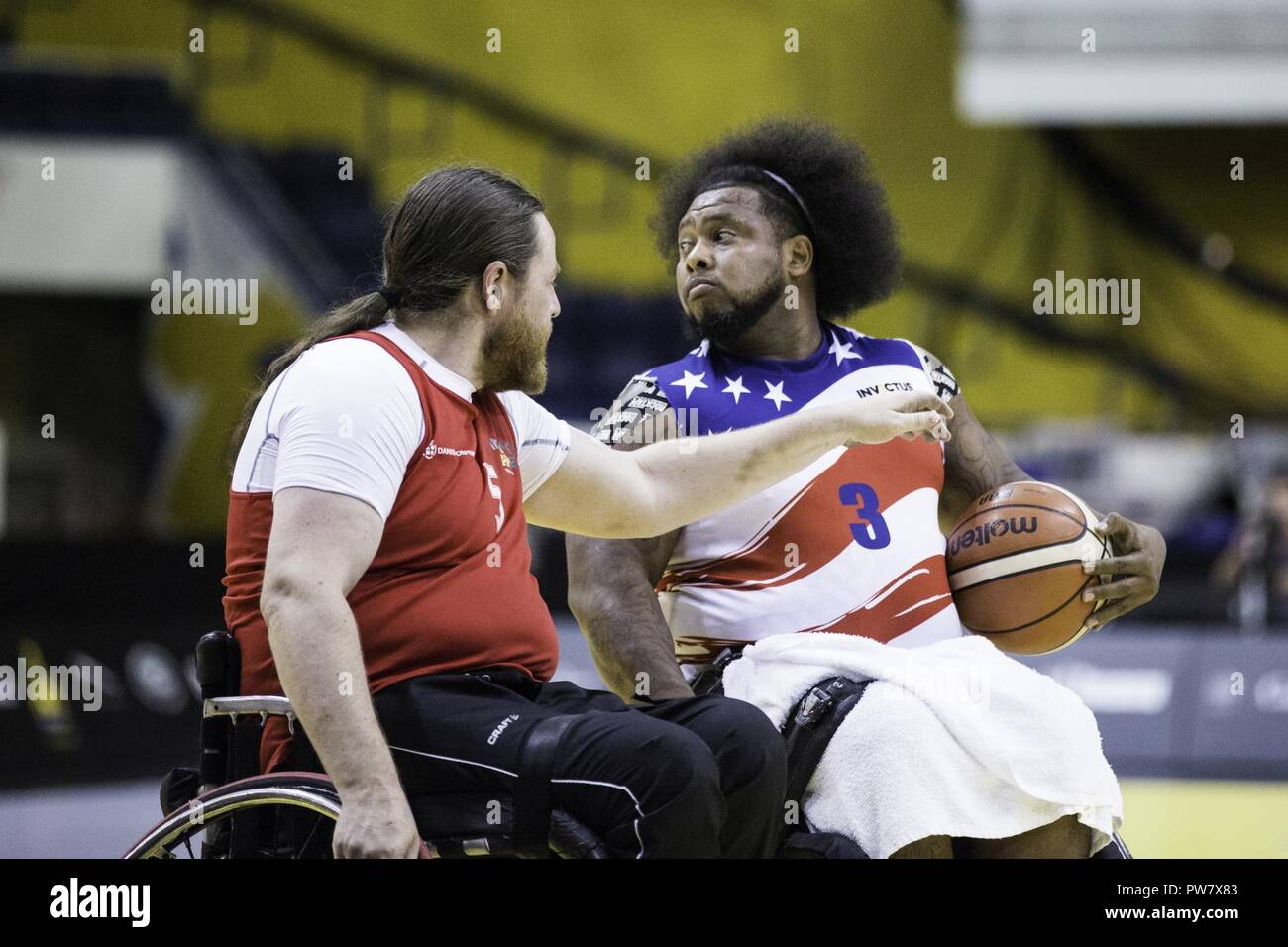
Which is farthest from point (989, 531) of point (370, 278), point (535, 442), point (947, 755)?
point (370, 278)

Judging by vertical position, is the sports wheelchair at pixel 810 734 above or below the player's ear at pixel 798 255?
below

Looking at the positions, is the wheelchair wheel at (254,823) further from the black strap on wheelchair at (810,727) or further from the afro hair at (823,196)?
the afro hair at (823,196)

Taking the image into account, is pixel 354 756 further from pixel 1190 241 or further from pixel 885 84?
pixel 1190 241

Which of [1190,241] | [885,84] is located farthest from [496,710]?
[1190,241]

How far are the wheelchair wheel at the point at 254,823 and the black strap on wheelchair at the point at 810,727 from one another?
2.84ft

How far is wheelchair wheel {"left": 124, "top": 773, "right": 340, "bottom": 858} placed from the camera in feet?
7.27

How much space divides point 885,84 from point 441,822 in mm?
8746

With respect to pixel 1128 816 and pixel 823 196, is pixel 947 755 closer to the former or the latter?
pixel 823 196

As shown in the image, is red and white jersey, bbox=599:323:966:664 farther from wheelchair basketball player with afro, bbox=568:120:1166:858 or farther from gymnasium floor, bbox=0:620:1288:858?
gymnasium floor, bbox=0:620:1288:858

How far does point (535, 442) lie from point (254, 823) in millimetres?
792

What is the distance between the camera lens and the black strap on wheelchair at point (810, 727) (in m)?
2.78

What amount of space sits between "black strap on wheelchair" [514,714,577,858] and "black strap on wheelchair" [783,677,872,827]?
2.17ft

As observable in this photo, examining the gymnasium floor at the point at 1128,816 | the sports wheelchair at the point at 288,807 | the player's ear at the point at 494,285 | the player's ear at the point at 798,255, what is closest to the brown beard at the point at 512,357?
the player's ear at the point at 494,285

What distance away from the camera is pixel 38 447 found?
324 inches
